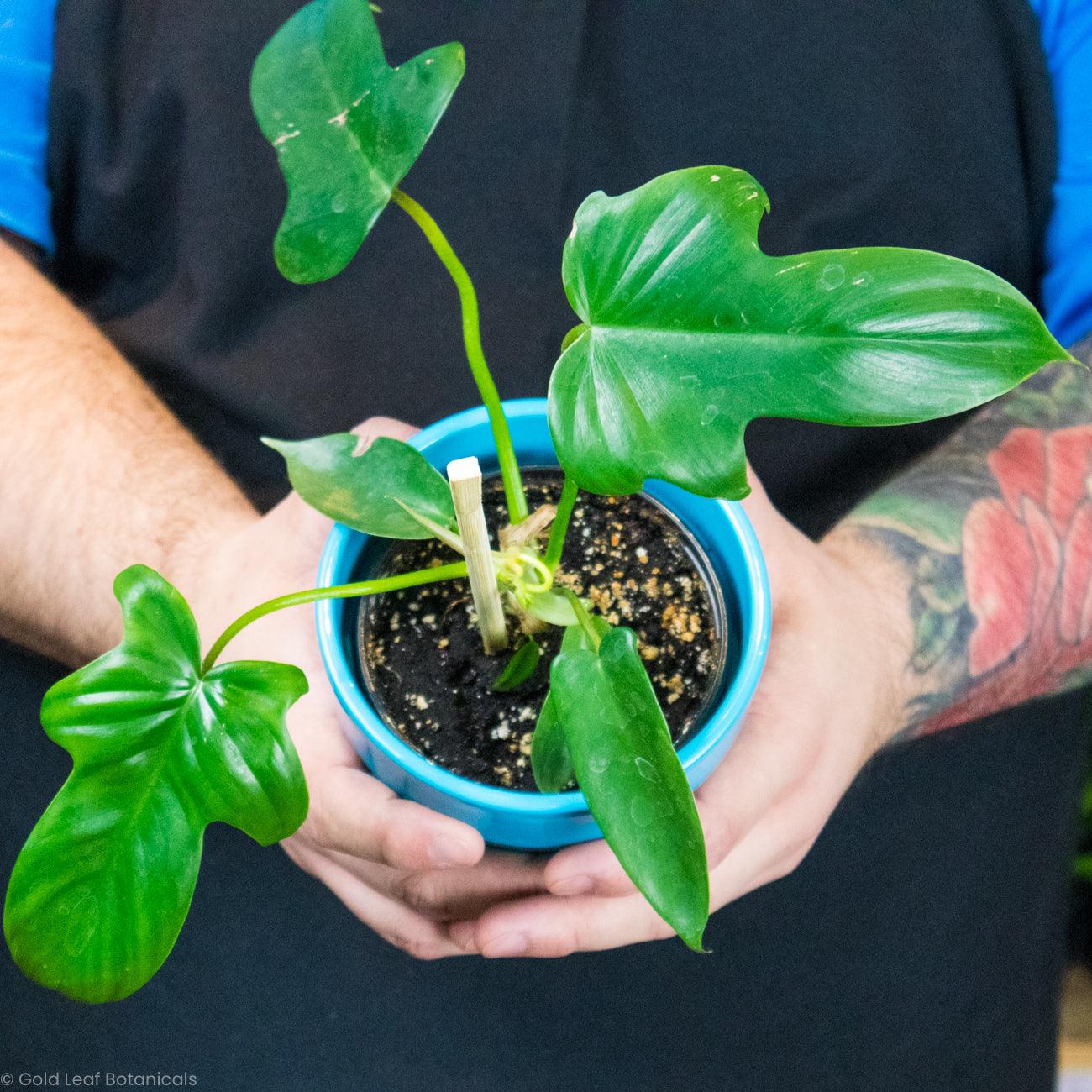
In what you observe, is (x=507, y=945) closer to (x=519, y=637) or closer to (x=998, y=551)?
(x=519, y=637)

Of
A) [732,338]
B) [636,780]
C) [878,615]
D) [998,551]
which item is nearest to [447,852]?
[636,780]

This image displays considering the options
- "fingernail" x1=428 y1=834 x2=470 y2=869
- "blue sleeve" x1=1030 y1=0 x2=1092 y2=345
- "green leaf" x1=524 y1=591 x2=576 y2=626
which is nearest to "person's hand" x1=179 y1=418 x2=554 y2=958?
"fingernail" x1=428 y1=834 x2=470 y2=869

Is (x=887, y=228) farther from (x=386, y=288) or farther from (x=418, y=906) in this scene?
(x=418, y=906)

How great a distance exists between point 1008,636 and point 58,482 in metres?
0.70

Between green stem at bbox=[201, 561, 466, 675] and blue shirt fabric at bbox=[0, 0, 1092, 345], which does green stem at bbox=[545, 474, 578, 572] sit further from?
blue shirt fabric at bbox=[0, 0, 1092, 345]

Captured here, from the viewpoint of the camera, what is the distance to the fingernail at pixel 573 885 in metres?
0.47

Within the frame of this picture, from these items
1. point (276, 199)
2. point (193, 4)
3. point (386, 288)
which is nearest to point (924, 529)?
point (386, 288)

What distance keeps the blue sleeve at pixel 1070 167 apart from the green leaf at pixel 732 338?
20.9 inches

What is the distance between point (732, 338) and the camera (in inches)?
12.8

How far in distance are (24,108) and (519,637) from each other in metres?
0.58

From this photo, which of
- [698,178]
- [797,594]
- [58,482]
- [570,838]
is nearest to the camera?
[698,178]

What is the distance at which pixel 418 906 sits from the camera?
0.55m

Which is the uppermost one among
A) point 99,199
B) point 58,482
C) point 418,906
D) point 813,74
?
point 813,74

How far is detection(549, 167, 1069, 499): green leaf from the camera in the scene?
300mm
